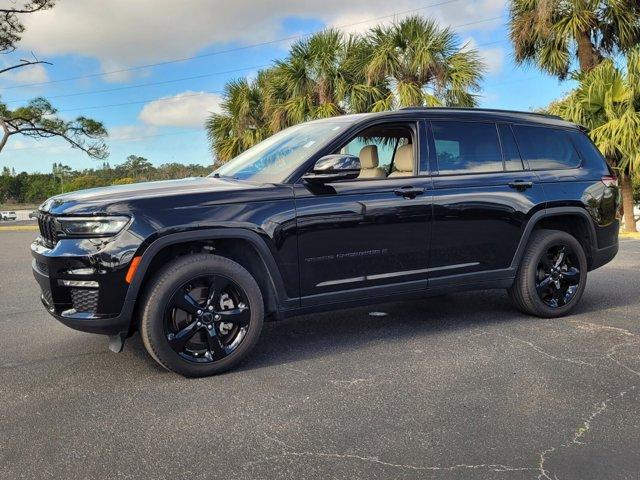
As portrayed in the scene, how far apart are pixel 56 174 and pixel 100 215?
99670mm

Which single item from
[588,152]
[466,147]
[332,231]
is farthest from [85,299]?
[588,152]

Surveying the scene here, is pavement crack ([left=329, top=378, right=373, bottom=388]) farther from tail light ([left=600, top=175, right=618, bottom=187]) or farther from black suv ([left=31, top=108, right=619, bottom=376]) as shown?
tail light ([left=600, top=175, right=618, bottom=187])

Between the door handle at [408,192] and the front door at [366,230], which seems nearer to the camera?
the front door at [366,230]

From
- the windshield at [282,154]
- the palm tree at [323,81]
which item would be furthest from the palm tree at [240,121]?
the windshield at [282,154]

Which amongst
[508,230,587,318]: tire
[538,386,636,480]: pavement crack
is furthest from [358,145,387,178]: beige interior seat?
Answer: [538,386,636,480]: pavement crack

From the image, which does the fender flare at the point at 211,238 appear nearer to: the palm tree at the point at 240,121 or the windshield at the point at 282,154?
the windshield at the point at 282,154

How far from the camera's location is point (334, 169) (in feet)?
12.6

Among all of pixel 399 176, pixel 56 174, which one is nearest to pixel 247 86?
pixel 399 176

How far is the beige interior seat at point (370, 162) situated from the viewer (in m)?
4.70

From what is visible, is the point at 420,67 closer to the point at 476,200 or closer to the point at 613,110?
the point at 613,110

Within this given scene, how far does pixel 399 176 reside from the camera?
4383 mm

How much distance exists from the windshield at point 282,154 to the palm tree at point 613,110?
38.0ft

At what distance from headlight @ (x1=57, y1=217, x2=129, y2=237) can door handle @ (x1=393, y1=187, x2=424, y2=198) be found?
1.94 metres

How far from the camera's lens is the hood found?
346 centimetres
